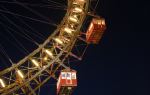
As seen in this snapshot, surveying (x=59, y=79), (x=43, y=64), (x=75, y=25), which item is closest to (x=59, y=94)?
(x=59, y=79)

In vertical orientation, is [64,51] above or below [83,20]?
below

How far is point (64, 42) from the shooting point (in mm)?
29734

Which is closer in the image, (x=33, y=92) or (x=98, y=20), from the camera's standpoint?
(x=98, y=20)

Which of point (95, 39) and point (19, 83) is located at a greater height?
point (95, 39)

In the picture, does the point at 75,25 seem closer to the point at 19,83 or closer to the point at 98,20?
the point at 98,20

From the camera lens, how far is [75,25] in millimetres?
29469

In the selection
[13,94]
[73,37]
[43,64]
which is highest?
[73,37]

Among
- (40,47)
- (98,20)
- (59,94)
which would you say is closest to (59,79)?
(59,94)

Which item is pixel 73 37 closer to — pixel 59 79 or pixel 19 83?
pixel 59 79

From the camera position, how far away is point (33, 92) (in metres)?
29.5

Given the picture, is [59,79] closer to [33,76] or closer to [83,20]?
[33,76]

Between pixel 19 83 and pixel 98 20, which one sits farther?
pixel 19 83

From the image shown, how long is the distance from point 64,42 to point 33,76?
10.2ft

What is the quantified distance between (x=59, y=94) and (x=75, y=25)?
480cm
